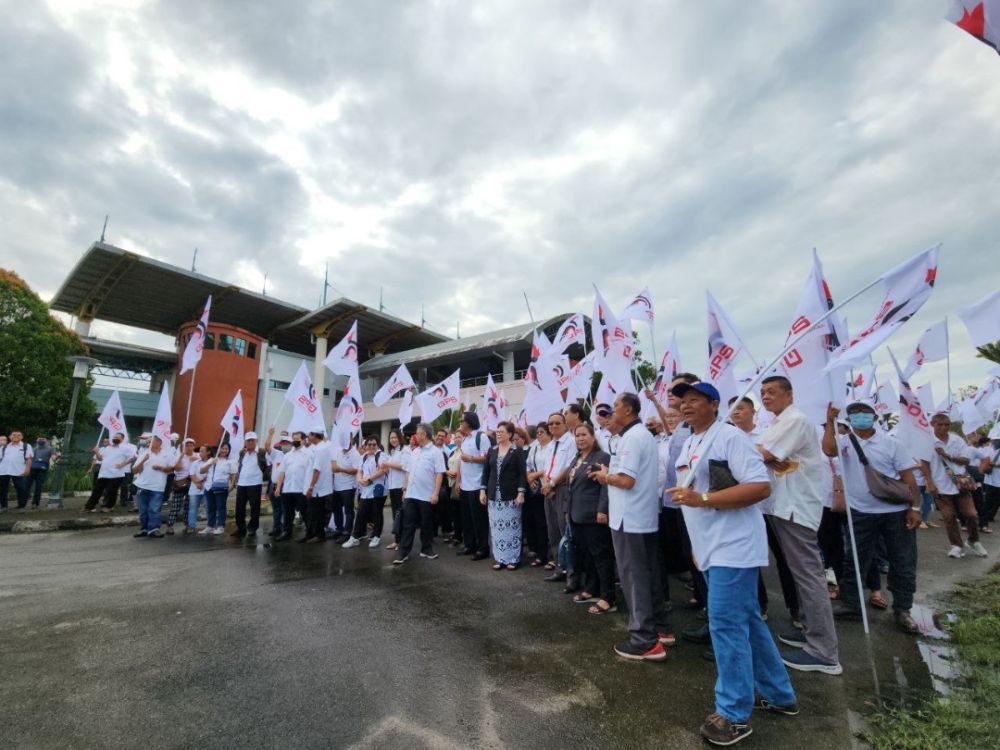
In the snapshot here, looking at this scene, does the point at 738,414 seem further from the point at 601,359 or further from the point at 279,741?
the point at 279,741

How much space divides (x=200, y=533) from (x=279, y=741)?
8104 mm

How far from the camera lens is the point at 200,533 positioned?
9.02 meters

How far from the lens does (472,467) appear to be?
23.6ft

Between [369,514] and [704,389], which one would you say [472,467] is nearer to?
[369,514]

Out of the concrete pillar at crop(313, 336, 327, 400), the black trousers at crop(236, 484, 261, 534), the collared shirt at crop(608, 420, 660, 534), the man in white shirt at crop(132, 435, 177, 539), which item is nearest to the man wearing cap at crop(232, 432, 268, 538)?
the black trousers at crop(236, 484, 261, 534)

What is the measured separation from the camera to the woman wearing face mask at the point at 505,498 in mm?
6258

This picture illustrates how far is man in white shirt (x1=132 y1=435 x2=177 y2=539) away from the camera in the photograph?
8.49 metres

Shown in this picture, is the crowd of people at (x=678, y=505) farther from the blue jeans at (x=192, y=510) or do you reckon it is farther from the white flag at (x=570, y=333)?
the white flag at (x=570, y=333)

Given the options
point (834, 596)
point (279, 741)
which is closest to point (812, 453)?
point (834, 596)

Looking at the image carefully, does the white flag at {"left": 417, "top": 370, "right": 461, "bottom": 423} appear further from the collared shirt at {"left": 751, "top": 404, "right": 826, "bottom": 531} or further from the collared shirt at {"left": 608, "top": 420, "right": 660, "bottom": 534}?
the collared shirt at {"left": 751, "top": 404, "right": 826, "bottom": 531}

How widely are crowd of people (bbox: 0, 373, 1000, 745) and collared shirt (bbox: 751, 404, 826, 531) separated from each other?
0.01 metres

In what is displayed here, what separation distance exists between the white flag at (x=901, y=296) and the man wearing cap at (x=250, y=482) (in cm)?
879

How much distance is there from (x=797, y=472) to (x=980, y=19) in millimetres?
2801

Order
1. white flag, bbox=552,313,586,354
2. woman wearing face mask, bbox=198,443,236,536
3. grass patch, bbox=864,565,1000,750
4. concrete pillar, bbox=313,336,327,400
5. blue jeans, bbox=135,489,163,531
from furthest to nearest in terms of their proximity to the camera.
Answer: concrete pillar, bbox=313,336,327,400
white flag, bbox=552,313,586,354
woman wearing face mask, bbox=198,443,236,536
blue jeans, bbox=135,489,163,531
grass patch, bbox=864,565,1000,750
